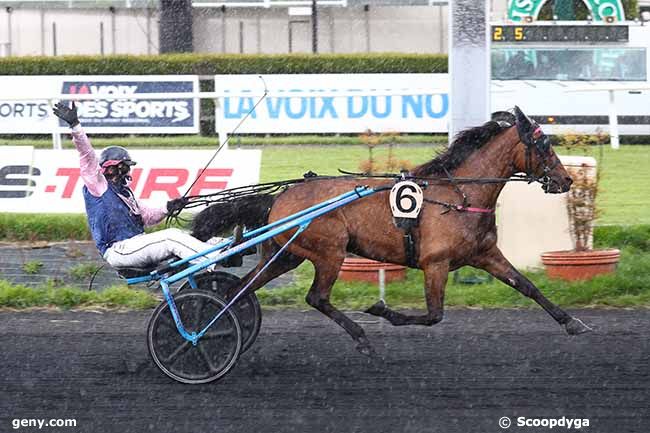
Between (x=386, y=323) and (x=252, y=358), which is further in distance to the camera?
(x=386, y=323)

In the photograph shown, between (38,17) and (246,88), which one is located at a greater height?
(38,17)

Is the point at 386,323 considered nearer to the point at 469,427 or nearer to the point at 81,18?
the point at 469,427

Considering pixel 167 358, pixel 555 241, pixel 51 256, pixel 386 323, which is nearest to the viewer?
pixel 167 358

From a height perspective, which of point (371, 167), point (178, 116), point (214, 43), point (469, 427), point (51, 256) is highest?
point (214, 43)

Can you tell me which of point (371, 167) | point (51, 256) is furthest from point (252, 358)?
point (51, 256)

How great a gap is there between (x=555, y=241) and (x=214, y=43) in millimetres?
21152

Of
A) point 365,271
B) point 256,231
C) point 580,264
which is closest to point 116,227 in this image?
point 256,231

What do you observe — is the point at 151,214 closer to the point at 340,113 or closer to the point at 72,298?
the point at 72,298

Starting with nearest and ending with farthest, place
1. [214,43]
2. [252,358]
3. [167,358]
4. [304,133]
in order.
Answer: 1. [167,358]
2. [252,358]
3. [304,133]
4. [214,43]

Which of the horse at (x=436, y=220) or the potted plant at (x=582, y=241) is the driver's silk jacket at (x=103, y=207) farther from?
the potted plant at (x=582, y=241)

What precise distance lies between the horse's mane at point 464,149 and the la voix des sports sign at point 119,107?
31.8ft

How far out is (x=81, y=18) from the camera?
29328 mm

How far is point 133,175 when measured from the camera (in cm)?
1031

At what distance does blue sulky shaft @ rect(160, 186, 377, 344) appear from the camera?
623cm
